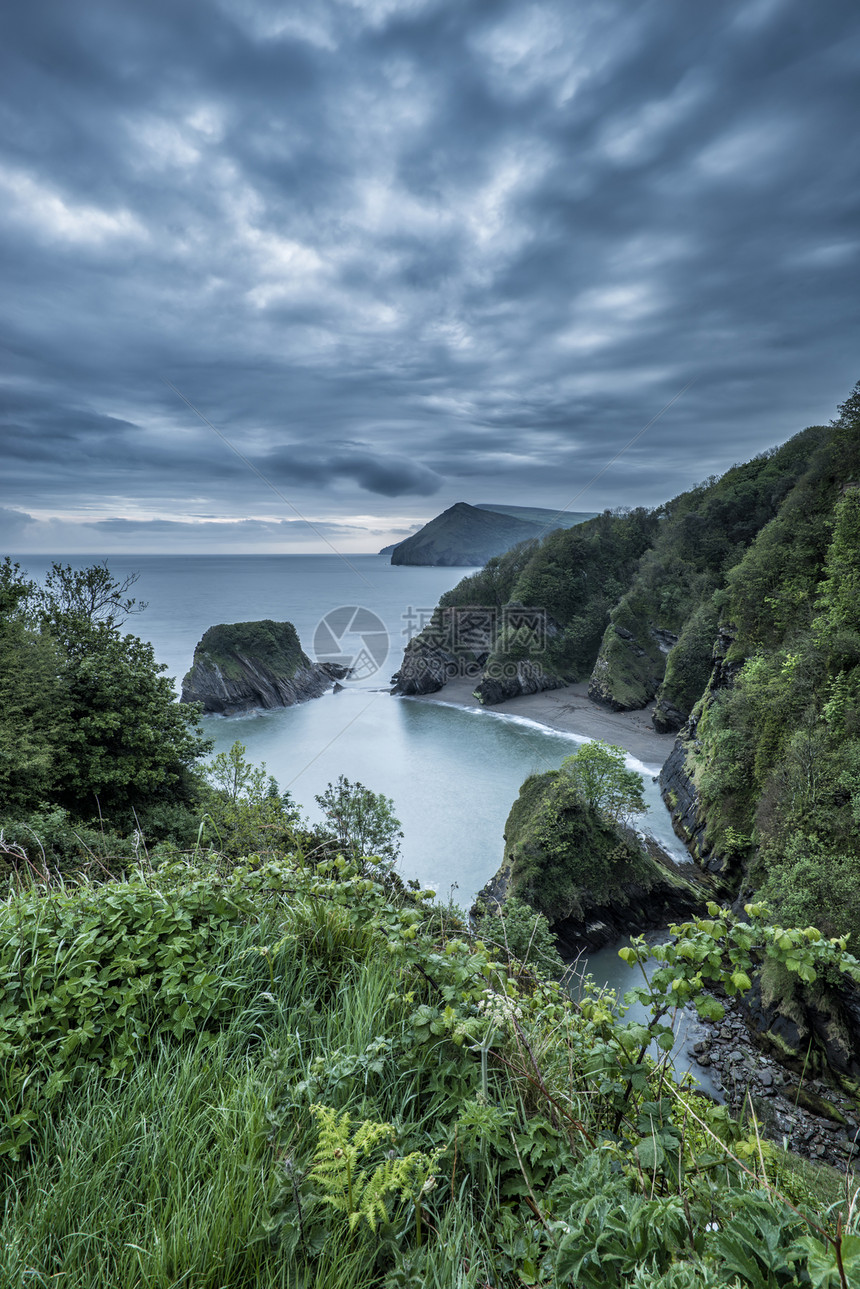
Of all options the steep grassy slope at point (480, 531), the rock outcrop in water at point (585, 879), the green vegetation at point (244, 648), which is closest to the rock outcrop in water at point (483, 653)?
the green vegetation at point (244, 648)

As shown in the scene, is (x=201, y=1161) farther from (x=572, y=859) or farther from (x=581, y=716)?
(x=581, y=716)

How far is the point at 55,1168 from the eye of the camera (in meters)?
1.89

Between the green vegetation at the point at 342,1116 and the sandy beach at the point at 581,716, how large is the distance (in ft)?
129

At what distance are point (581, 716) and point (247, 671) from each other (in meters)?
37.9

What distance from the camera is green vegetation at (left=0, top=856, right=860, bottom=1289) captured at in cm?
153

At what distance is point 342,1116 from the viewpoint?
1765mm

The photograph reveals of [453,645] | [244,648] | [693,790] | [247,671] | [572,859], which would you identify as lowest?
[693,790]

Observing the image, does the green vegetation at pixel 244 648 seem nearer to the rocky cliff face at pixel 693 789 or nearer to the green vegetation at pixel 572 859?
the rocky cliff face at pixel 693 789

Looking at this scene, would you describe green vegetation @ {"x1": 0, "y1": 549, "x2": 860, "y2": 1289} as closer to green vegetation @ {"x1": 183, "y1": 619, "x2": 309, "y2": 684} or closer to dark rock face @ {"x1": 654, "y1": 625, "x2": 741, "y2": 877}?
dark rock face @ {"x1": 654, "y1": 625, "x2": 741, "y2": 877}

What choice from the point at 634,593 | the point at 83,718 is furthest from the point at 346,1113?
the point at 634,593

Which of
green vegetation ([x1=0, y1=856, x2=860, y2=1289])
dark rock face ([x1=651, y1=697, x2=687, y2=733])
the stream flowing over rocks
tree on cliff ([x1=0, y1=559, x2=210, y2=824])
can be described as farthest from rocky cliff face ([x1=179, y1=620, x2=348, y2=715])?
green vegetation ([x1=0, y1=856, x2=860, y2=1289])

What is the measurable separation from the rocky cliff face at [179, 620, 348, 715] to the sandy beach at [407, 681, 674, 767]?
52.8 feet

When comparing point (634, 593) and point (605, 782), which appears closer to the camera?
point (605, 782)

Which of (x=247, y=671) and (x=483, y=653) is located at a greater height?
(x=483, y=653)
